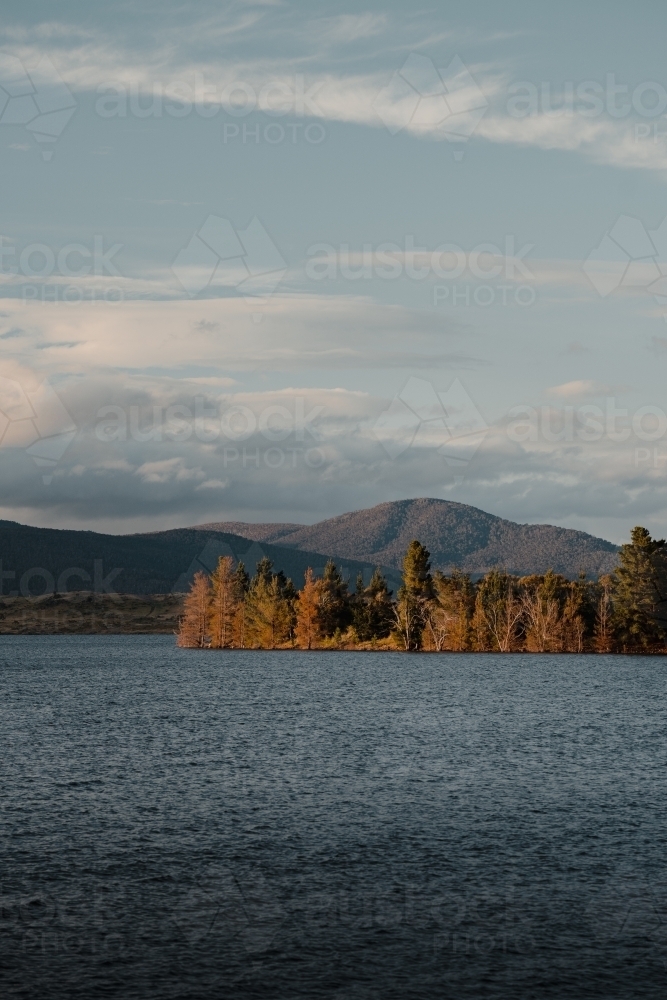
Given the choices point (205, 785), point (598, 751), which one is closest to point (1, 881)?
point (205, 785)

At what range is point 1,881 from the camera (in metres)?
39.5

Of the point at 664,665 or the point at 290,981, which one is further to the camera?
the point at 664,665

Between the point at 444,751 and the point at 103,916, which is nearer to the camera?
the point at 103,916

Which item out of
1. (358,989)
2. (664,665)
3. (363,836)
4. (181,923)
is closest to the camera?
(358,989)

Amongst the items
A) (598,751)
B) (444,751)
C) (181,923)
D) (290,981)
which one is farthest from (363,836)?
(598,751)

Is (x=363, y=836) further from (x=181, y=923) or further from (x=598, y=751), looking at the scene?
(x=598, y=751)

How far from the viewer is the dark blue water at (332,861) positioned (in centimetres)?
3086

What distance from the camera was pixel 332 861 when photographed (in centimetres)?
4306

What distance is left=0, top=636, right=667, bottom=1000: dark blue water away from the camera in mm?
30859

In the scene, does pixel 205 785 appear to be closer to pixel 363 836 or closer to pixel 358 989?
pixel 363 836

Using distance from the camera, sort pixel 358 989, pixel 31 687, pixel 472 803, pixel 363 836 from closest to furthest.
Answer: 1. pixel 358 989
2. pixel 363 836
3. pixel 472 803
4. pixel 31 687

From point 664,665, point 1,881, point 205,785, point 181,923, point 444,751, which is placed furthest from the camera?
point 664,665

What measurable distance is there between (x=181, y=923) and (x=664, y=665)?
579 ft

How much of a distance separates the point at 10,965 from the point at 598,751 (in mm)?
53894
